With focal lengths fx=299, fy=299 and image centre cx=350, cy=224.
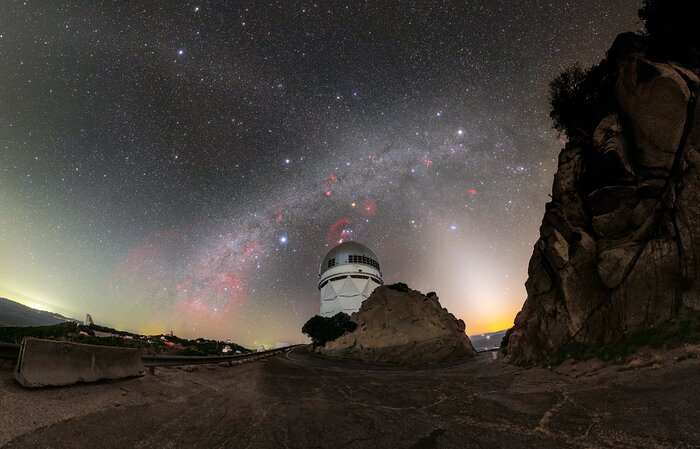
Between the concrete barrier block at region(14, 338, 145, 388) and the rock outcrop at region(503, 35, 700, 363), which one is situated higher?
the rock outcrop at region(503, 35, 700, 363)

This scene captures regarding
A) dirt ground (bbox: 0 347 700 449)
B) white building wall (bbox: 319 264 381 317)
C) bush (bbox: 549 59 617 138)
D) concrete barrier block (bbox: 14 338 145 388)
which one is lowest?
dirt ground (bbox: 0 347 700 449)

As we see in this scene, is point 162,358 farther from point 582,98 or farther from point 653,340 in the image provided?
point 582,98

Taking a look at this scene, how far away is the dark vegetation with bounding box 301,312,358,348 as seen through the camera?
40.1m

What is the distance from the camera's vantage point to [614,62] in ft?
50.1

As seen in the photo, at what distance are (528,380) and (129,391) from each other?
12137 mm

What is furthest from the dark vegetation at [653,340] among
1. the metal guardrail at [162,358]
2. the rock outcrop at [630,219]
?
the metal guardrail at [162,358]

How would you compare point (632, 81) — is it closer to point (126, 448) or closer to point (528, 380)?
point (528, 380)

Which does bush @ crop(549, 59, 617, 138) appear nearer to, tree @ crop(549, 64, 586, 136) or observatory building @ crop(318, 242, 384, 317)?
tree @ crop(549, 64, 586, 136)

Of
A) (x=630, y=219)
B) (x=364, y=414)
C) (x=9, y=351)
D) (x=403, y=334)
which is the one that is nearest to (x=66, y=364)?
(x=9, y=351)

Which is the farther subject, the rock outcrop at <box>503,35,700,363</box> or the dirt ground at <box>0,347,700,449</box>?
the rock outcrop at <box>503,35,700,363</box>

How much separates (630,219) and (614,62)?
916 cm

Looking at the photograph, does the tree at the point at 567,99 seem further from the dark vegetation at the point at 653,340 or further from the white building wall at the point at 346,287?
the white building wall at the point at 346,287

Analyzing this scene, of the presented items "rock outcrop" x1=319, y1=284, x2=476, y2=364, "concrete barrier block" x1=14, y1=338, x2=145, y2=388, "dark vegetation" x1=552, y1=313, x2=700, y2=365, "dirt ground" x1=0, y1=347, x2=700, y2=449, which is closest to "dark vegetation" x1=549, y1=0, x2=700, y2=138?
"dark vegetation" x1=552, y1=313, x2=700, y2=365

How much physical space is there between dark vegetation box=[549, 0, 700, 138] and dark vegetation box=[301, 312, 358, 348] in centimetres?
3221
